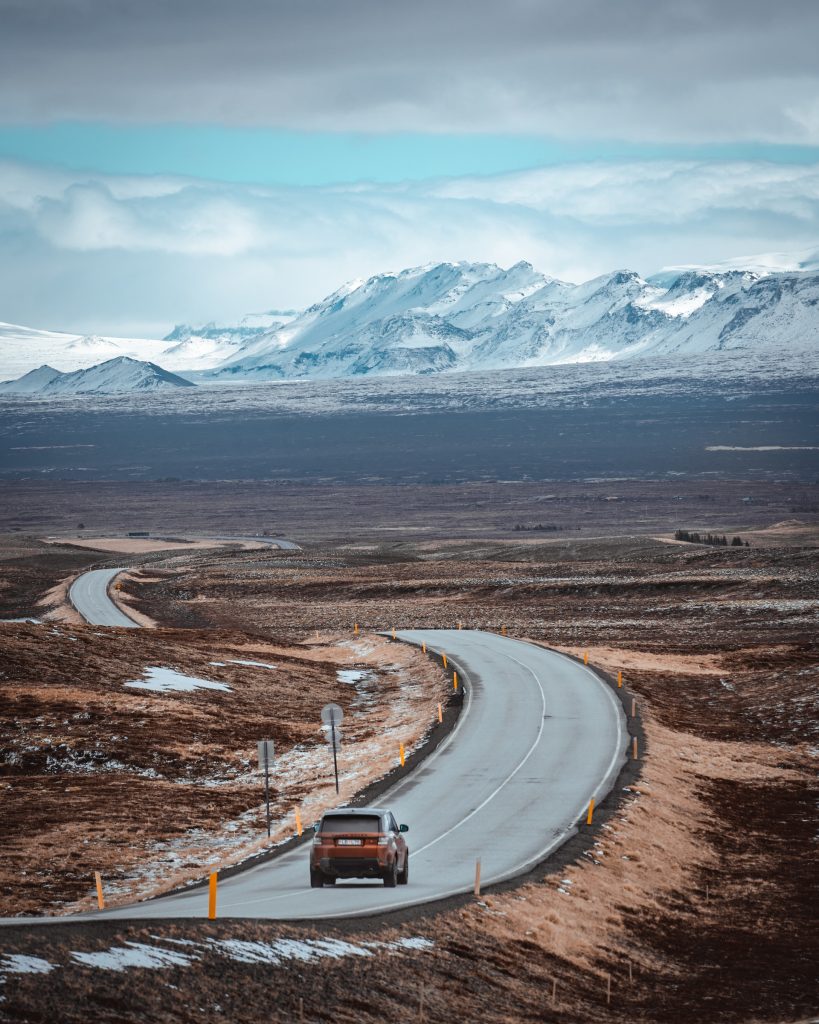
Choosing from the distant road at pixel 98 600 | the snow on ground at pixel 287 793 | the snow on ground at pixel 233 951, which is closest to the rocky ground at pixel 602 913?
the snow on ground at pixel 233 951

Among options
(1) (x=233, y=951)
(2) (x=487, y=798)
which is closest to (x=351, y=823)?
(1) (x=233, y=951)

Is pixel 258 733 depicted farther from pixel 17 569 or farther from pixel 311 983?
pixel 17 569

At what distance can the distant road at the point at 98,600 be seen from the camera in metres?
77.1

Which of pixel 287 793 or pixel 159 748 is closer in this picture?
pixel 287 793

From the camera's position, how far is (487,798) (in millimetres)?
31266

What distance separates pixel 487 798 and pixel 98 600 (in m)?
62.3

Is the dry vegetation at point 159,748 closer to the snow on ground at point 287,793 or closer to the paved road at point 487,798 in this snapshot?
the snow on ground at point 287,793

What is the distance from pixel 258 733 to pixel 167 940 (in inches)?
921

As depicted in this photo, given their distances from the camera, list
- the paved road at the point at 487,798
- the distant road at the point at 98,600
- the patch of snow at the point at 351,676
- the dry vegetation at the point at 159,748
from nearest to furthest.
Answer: the paved road at the point at 487,798 < the dry vegetation at the point at 159,748 < the patch of snow at the point at 351,676 < the distant road at the point at 98,600

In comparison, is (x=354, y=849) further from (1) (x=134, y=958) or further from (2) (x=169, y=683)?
(2) (x=169, y=683)

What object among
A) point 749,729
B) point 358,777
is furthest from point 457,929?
point 749,729

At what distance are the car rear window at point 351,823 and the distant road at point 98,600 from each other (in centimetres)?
4323

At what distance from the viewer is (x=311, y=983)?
17641 millimetres

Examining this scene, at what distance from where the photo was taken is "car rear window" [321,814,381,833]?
23.3 m
